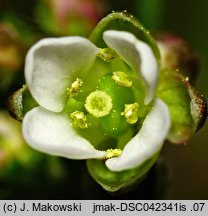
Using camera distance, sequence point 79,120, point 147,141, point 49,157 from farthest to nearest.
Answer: point 49,157 → point 79,120 → point 147,141

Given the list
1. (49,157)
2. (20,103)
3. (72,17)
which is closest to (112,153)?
(20,103)

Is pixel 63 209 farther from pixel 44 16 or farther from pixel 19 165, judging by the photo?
pixel 44 16

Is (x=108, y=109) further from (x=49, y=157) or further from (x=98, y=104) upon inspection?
(x=49, y=157)

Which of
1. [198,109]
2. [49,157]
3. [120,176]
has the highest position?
[198,109]

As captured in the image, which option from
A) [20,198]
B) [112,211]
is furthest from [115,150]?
[20,198]

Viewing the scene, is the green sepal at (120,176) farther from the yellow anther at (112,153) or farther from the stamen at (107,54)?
the stamen at (107,54)

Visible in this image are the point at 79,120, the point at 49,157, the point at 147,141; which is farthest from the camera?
the point at 49,157

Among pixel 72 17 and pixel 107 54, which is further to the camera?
pixel 72 17
